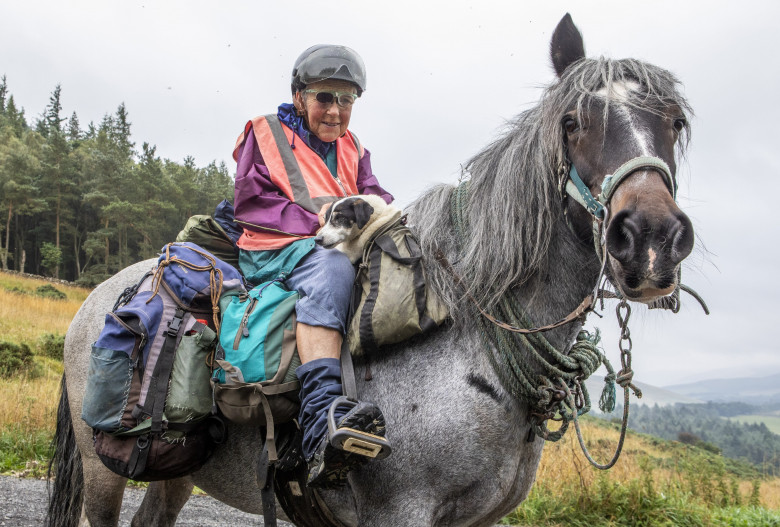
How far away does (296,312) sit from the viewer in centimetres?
261

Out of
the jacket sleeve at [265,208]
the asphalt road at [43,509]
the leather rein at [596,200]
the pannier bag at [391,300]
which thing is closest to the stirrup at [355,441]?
the pannier bag at [391,300]

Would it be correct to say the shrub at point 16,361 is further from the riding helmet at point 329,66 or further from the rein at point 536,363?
the rein at point 536,363

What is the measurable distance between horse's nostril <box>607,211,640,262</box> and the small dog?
1108 mm

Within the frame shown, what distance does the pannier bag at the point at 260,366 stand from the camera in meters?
2.54

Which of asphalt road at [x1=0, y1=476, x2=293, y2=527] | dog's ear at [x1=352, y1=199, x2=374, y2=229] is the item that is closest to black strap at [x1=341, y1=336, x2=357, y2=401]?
dog's ear at [x1=352, y1=199, x2=374, y2=229]

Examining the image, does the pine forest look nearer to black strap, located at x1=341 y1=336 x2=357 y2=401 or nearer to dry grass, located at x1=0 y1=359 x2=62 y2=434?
dry grass, located at x1=0 y1=359 x2=62 y2=434

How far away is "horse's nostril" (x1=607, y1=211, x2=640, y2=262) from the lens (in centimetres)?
188

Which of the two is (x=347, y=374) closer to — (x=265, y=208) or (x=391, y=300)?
(x=391, y=300)

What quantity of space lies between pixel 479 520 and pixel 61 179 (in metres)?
59.5

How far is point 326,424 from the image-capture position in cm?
227

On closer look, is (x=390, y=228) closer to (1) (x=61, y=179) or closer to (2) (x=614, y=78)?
(2) (x=614, y=78)

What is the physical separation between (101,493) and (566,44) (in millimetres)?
3525

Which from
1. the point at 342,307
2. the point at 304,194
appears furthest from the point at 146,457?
the point at 304,194

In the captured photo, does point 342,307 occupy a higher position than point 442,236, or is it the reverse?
point 442,236
